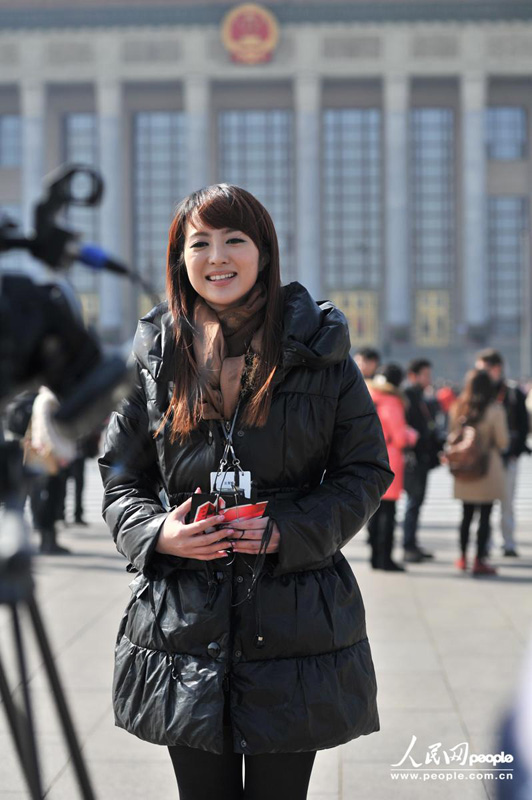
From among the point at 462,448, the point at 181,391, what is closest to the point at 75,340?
the point at 181,391

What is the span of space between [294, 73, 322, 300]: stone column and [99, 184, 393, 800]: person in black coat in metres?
47.4

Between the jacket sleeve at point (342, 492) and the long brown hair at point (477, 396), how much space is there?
606 centimetres

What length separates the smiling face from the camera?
227cm

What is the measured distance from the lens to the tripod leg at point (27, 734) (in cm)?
122

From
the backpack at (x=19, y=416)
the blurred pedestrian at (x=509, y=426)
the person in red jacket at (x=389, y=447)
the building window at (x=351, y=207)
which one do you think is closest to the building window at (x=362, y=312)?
the building window at (x=351, y=207)

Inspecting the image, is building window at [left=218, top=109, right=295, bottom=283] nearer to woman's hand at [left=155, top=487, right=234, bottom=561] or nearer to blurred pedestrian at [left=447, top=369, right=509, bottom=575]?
blurred pedestrian at [left=447, top=369, right=509, bottom=575]

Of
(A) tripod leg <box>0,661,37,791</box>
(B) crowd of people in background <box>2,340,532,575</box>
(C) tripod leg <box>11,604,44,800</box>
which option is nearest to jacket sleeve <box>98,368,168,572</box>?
(A) tripod leg <box>0,661,37,791</box>

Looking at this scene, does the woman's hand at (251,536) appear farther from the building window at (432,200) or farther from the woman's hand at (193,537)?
the building window at (432,200)

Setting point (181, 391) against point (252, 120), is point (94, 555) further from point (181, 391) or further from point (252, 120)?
point (252, 120)

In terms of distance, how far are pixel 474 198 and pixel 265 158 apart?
12116mm

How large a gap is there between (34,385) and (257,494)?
1059 mm

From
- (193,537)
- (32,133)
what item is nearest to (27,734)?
(193,537)

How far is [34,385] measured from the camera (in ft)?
4.13

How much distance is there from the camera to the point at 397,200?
5016 centimetres
